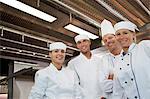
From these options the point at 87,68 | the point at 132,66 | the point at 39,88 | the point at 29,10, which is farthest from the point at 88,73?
the point at 29,10

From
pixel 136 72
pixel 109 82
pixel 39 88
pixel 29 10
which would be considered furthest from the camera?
pixel 29 10

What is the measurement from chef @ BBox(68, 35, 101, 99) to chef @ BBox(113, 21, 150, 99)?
68 cm

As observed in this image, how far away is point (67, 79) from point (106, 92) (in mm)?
458

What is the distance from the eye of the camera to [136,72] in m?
2.05

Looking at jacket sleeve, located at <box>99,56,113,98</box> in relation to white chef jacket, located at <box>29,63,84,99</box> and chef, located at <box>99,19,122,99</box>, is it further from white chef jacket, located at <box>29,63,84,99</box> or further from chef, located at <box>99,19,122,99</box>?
white chef jacket, located at <box>29,63,84,99</box>

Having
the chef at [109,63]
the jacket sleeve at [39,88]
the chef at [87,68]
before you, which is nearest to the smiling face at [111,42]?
the chef at [109,63]

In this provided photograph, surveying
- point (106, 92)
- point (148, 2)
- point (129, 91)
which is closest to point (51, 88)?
point (106, 92)

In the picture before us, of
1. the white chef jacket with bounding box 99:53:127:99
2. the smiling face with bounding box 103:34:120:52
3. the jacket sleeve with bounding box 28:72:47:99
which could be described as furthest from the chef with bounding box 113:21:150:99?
the jacket sleeve with bounding box 28:72:47:99

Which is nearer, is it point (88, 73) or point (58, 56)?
point (58, 56)

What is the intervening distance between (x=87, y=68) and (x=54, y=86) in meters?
0.54

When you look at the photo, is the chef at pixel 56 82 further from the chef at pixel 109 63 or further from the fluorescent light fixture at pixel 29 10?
the fluorescent light fixture at pixel 29 10

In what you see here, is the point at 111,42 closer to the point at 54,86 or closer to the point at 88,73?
the point at 88,73

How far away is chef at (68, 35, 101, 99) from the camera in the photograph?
2.84m

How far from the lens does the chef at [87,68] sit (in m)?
2.84
